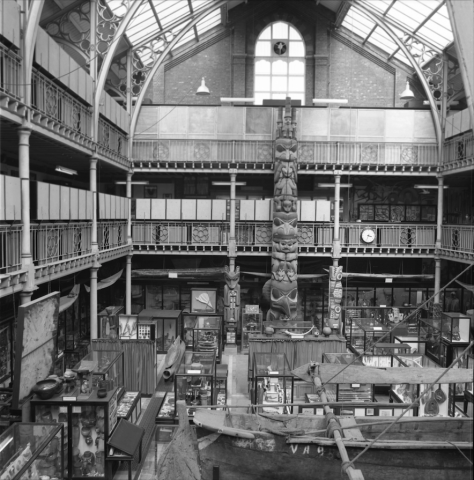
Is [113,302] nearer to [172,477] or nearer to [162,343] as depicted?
[162,343]

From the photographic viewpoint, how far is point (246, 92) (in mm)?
32312

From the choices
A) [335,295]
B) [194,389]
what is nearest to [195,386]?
[194,389]

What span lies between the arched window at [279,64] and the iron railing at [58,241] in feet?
54.2

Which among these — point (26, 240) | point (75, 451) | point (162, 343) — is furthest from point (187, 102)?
point (75, 451)

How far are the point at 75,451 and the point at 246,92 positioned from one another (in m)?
24.5

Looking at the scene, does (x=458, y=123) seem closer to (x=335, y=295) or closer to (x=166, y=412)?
(x=335, y=295)

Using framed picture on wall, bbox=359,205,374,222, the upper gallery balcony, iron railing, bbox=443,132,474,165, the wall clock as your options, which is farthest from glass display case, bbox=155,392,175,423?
framed picture on wall, bbox=359,205,374,222

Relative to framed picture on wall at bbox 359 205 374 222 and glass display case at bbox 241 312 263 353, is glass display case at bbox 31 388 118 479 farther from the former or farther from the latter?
framed picture on wall at bbox 359 205 374 222

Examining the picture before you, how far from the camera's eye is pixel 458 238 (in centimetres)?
2594

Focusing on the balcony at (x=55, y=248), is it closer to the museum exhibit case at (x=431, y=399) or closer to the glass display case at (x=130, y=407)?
the glass display case at (x=130, y=407)

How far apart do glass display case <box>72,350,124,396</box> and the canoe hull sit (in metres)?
5.69

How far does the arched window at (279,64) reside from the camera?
32375 millimetres

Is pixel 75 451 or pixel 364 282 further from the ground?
pixel 364 282

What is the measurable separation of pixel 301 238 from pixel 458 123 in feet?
32.7
